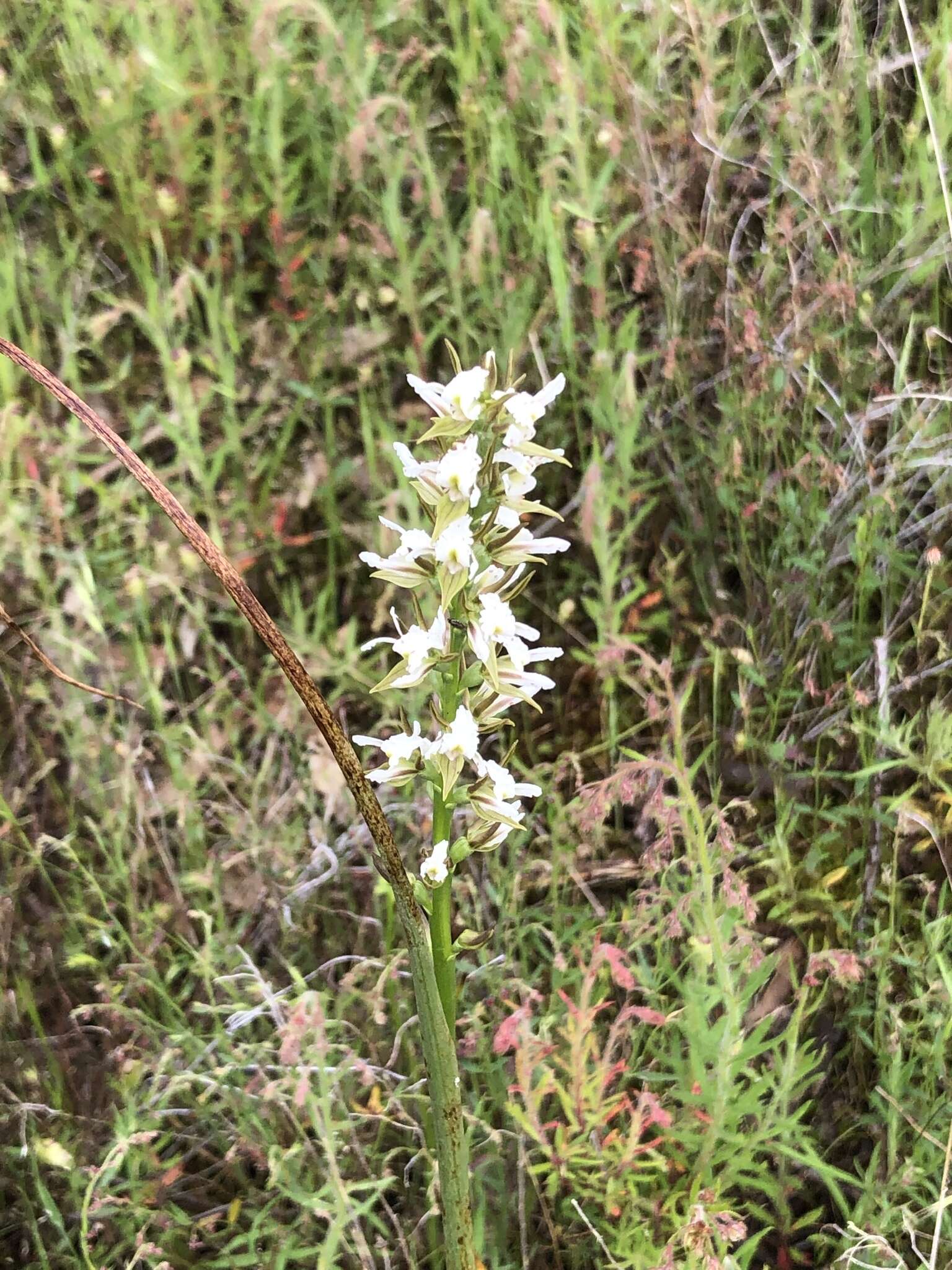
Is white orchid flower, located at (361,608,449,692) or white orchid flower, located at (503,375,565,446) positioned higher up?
white orchid flower, located at (503,375,565,446)

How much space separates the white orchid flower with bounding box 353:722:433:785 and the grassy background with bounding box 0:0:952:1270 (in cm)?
52

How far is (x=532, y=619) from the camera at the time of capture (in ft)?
6.70

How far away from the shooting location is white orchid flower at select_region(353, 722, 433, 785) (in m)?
1.12

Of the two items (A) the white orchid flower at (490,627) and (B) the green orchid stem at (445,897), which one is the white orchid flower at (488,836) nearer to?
(B) the green orchid stem at (445,897)

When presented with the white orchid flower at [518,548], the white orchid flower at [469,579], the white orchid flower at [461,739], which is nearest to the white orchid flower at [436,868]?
the white orchid flower at [469,579]

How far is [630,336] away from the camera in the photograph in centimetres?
202

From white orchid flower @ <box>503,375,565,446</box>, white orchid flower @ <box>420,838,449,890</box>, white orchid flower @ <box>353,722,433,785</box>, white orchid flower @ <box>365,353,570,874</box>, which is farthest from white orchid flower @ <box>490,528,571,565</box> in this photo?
white orchid flower @ <box>420,838,449,890</box>

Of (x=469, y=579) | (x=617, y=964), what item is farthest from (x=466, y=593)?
(x=617, y=964)

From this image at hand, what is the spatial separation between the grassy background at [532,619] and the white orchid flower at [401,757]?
0.52 meters

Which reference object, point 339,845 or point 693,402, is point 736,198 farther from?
point 339,845

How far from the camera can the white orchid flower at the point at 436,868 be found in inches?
42.4

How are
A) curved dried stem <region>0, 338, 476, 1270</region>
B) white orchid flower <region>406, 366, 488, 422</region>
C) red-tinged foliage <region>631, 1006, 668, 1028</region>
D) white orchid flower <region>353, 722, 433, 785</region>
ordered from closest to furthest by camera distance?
curved dried stem <region>0, 338, 476, 1270</region> → white orchid flower <region>406, 366, 488, 422</region> → white orchid flower <region>353, 722, 433, 785</region> → red-tinged foliage <region>631, 1006, 668, 1028</region>

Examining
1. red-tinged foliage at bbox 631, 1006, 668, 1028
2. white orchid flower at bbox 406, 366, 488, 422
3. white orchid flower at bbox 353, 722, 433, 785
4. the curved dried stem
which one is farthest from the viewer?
red-tinged foliage at bbox 631, 1006, 668, 1028

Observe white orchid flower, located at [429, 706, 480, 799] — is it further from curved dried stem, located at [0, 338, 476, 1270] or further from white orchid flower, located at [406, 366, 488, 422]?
white orchid flower, located at [406, 366, 488, 422]
